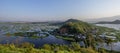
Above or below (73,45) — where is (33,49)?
above

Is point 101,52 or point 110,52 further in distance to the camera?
point 110,52

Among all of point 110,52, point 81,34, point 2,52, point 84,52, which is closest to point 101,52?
point 110,52

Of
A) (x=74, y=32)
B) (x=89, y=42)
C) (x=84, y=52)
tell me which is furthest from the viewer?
(x=74, y=32)

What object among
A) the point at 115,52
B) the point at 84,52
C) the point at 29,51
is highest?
the point at 29,51

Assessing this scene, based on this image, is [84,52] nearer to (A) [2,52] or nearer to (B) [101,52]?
(B) [101,52]

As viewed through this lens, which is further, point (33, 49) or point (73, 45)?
point (73, 45)

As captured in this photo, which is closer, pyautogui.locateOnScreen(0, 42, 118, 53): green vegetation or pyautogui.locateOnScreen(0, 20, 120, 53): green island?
pyautogui.locateOnScreen(0, 42, 118, 53): green vegetation

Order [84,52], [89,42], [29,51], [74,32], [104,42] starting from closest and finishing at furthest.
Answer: [29,51] → [84,52] → [89,42] → [104,42] → [74,32]

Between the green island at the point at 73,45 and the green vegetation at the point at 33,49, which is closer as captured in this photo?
the green vegetation at the point at 33,49

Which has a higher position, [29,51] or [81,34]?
[29,51]
